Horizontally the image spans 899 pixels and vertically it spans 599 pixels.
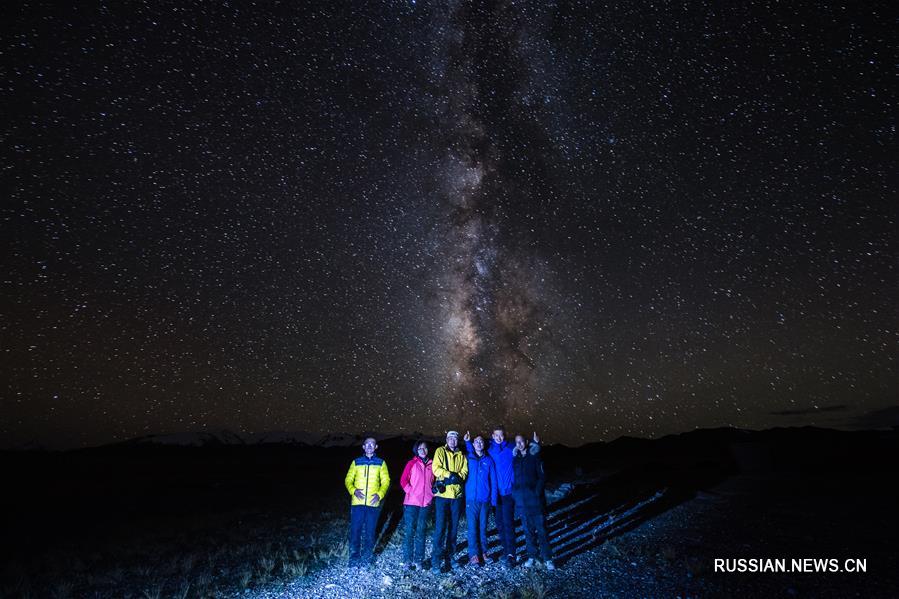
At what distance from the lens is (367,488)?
280 inches

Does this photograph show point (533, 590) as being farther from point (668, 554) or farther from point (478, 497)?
point (668, 554)

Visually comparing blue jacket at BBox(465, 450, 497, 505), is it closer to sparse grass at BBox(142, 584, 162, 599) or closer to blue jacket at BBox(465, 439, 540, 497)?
blue jacket at BBox(465, 439, 540, 497)

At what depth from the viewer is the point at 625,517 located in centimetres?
1122

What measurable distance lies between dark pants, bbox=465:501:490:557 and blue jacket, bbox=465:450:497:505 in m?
0.10

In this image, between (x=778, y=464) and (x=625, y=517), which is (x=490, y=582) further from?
(x=778, y=464)

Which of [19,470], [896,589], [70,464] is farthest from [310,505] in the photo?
[70,464]

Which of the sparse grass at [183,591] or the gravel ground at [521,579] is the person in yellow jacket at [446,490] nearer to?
the gravel ground at [521,579]

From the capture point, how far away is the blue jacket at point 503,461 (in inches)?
283

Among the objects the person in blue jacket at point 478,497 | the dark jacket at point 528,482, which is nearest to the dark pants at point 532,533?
the dark jacket at point 528,482

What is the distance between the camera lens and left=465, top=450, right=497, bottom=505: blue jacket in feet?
23.7

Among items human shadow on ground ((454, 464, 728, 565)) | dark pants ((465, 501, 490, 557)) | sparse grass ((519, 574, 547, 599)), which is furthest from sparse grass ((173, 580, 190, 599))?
sparse grass ((519, 574, 547, 599))

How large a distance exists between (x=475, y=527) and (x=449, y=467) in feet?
3.88

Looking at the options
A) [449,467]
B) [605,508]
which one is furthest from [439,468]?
[605,508]

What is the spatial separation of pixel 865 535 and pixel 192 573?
39.7 ft
